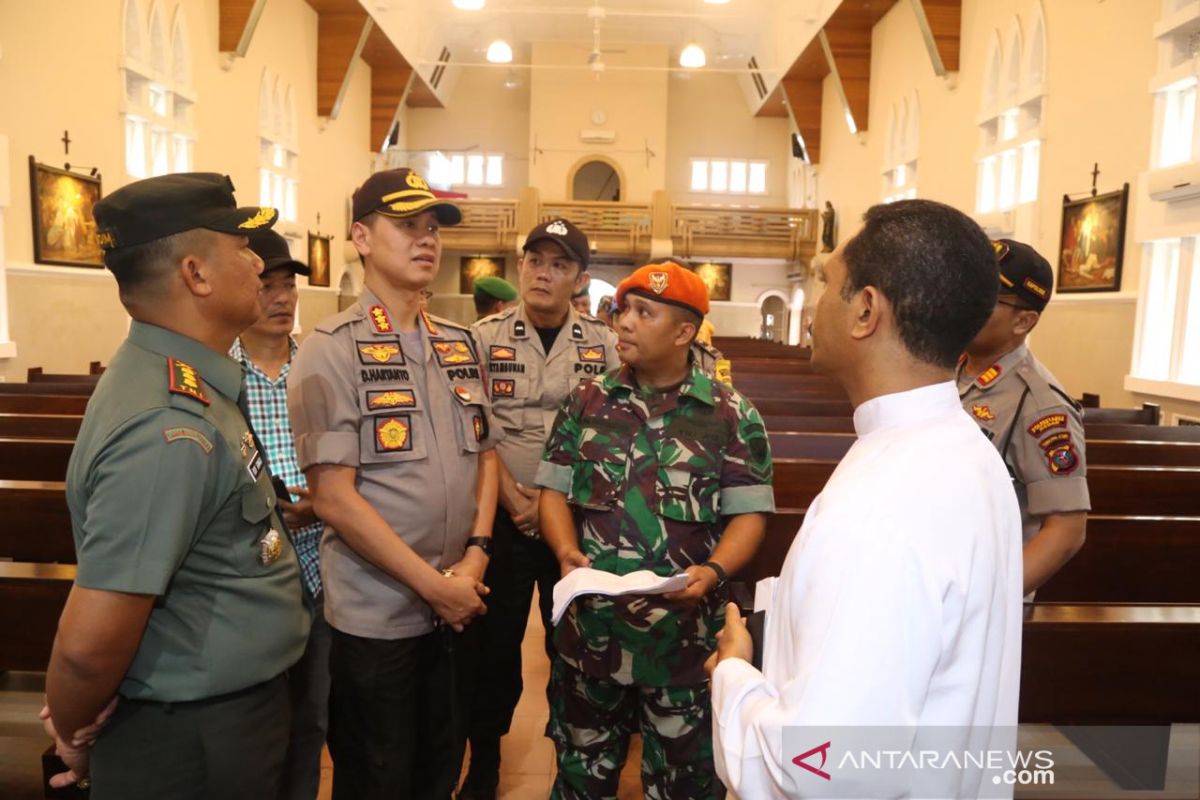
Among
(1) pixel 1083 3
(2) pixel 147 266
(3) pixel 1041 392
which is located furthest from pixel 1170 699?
(1) pixel 1083 3

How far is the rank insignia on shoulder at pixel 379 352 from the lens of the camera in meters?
2.02

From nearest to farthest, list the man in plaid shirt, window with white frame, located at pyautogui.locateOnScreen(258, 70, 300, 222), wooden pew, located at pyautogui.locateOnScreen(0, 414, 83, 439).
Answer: the man in plaid shirt < wooden pew, located at pyautogui.locateOnScreen(0, 414, 83, 439) < window with white frame, located at pyautogui.locateOnScreen(258, 70, 300, 222)

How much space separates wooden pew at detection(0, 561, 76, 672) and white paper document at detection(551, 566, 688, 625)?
1119mm

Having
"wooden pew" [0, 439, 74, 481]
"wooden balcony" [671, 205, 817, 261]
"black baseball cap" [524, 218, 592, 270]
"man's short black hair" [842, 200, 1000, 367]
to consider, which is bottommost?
"wooden pew" [0, 439, 74, 481]

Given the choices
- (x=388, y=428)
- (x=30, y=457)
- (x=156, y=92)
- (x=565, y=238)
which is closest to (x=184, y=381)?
(x=388, y=428)

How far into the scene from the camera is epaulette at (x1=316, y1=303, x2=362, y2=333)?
2016mm

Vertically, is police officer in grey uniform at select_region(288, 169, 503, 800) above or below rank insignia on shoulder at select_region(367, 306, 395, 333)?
below

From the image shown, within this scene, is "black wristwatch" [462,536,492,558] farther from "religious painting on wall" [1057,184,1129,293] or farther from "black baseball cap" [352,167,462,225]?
"religious painting on wall" [1057,184,1129,293]

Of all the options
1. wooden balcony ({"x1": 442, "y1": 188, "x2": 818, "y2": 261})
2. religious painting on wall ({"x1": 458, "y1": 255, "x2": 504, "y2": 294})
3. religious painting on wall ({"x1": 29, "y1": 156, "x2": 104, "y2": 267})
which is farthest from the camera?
religious painting on wall ({"x1": 458, "y1": 255, "x2": 504, "y2": 294})

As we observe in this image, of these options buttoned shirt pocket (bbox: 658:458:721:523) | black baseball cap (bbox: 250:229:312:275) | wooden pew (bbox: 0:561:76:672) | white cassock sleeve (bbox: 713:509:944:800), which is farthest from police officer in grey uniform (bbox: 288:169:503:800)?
white cassock sleeve (bbox: 713:509:944:800)

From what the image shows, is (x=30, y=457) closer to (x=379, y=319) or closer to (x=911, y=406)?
(x=379, y=319)

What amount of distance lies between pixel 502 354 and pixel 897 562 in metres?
2.06

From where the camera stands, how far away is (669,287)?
2.07 m

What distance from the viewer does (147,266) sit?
138cm
